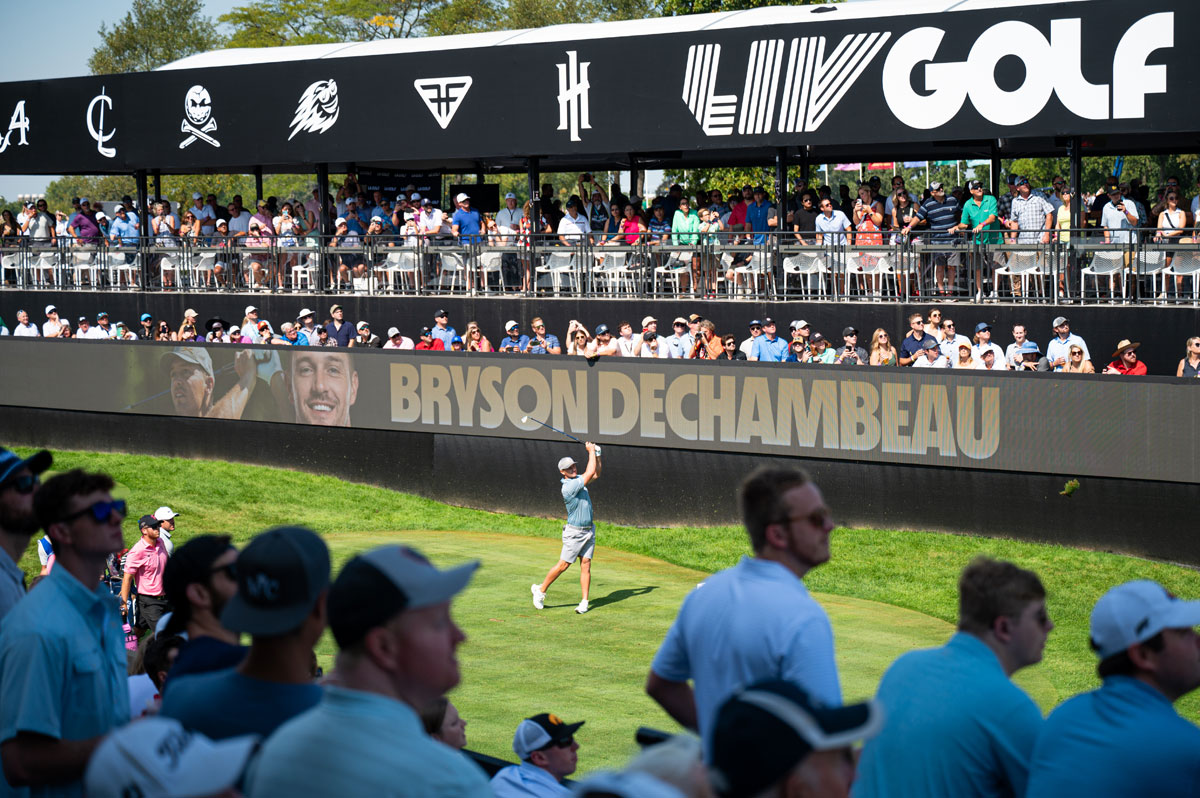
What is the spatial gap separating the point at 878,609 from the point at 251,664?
13.7 m

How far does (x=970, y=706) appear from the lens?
3.98 m

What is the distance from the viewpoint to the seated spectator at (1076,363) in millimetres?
17641

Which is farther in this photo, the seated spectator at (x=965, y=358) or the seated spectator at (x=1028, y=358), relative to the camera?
the seated spectator at (x=965, y=358)

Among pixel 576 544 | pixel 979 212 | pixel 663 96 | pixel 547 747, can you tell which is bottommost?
pixel 576 544

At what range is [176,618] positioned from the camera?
4.98 m

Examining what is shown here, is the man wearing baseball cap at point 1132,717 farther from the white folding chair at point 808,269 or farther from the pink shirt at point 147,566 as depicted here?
the white folding chair at point 808,269

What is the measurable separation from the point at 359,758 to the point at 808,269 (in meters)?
17.8

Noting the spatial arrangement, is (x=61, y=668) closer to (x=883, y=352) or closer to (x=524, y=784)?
(x=524, y=784)

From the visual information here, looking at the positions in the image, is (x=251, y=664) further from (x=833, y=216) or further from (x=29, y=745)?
(x=833, y=216)

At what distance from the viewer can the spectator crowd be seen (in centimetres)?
1805

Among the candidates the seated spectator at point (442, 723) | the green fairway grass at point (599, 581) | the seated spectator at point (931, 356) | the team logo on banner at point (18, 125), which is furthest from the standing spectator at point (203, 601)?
the team logo on banner at point (18, 125)

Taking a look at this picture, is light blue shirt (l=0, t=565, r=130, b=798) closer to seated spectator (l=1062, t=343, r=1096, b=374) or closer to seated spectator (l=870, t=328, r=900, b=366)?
seated spectator (l=1062, t=343, r=1096, b=374)

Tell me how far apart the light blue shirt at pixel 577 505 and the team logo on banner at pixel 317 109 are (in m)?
11.3

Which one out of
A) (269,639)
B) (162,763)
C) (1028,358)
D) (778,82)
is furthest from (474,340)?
(162,763)
